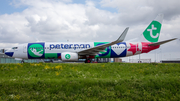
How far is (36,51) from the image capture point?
810 inches

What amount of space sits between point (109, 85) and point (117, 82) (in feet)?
1.68

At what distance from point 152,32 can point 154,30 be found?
407 millimetres

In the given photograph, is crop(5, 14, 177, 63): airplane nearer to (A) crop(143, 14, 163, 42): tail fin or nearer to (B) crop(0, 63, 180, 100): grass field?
(A) crop(143, 14, 163, 42): tail fin

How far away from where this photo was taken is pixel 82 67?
1180 cm

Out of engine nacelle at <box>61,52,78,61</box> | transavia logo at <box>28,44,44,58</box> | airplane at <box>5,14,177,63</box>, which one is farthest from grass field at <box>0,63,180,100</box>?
transavia logo at <box>28,44,44,58</box>

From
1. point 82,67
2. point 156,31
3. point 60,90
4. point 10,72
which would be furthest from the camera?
point 156,31

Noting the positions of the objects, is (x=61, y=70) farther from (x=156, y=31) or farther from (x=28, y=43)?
(x=156, y=31)

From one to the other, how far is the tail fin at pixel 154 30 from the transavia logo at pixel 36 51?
49.7 ft

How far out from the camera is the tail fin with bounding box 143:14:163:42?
2278 centimetres

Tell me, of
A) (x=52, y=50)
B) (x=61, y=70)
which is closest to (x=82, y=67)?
(x=61, y=70)

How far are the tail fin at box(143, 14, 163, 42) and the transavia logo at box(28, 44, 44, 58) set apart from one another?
15.1 meters

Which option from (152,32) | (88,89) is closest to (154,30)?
(152,32)

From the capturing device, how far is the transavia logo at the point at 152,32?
22797 mm

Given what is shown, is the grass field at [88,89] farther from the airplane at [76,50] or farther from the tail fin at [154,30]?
the tail fin at [154,30]
